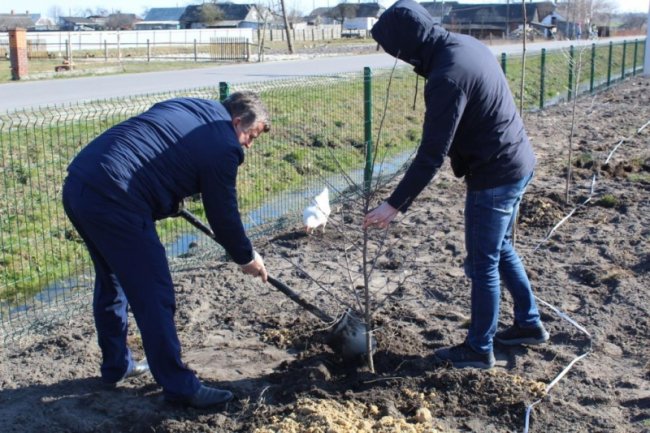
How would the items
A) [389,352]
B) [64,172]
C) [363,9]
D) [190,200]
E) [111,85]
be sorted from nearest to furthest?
A: [389,352]
[64,172]
[190,200]
[111,85]
[363,9]

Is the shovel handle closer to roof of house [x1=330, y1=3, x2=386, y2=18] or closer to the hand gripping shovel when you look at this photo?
the hand gripping shovel

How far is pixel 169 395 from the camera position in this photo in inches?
156

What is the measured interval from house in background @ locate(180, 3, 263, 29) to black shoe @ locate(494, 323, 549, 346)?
7496cm

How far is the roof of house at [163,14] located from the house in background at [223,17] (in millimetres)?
16605

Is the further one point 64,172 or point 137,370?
point 64,172

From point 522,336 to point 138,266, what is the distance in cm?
234

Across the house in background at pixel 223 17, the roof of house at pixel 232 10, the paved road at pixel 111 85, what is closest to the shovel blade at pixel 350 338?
the paved road at pixel 111 85

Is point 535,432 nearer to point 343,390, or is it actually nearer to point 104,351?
point 343,390

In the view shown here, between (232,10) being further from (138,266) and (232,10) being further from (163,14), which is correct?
(138,266)

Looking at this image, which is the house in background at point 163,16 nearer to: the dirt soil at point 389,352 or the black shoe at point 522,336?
the dirt soil at point 389,352

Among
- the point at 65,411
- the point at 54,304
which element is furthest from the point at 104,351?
the point at 54,304

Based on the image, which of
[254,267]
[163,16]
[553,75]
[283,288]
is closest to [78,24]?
[163,16]

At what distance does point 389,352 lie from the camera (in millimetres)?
4621

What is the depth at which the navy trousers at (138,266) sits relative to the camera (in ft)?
11.9
